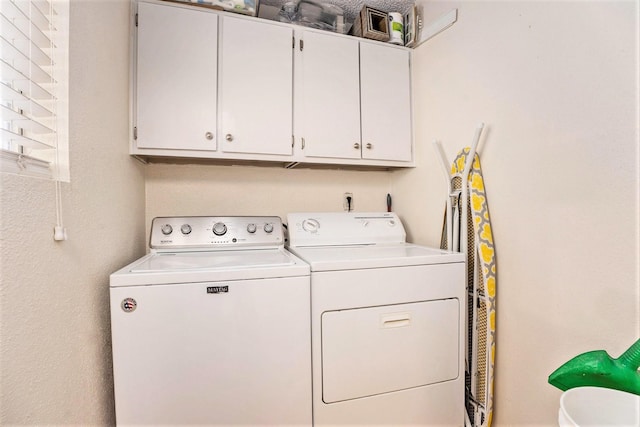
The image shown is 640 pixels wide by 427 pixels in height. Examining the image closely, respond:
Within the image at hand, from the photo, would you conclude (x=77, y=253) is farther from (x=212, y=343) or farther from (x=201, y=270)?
(x=212, y=343)

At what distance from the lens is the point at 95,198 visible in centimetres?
104

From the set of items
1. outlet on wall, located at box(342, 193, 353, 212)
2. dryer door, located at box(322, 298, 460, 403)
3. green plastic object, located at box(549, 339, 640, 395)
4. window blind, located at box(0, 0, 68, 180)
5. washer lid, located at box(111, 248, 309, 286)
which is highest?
window blind, located at box(0, 0, 68, 180)

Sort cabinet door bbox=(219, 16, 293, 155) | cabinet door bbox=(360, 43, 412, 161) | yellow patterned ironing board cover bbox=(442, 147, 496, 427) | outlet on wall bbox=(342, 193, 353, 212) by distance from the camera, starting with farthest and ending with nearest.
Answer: outlet on wall bbox=(342, 193, 353, 212)
cabinet door bbox=(360, 43, 412, 161)
cabinet door bbox=(219, 16, 293, 155)
yellow patterned ironing board cover bbox=(442, 147, 496, 427)

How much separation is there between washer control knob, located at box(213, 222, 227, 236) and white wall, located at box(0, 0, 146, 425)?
40cm

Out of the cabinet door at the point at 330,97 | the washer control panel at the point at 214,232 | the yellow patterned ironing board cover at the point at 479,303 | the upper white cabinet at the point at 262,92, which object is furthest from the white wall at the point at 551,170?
the washer control panel at the point at 214,232

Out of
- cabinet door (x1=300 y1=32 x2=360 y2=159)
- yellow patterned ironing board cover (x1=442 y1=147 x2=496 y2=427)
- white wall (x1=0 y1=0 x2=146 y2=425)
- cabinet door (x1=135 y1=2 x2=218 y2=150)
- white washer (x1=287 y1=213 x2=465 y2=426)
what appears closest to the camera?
white wall (x1=0 y1=0 x2=146 y2=425)

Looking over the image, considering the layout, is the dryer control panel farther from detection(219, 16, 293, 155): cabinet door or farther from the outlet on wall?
detection(219, 16, 293, 155): cabinet door

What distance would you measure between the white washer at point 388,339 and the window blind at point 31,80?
0.94 meters

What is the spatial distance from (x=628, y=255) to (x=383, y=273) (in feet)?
2.62

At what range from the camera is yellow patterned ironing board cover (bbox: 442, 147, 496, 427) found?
1.32 meters

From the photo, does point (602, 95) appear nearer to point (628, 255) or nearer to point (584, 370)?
point (628, 255)

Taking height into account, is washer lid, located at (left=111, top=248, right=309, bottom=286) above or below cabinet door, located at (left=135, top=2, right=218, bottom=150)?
below

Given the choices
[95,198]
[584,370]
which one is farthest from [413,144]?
[95,198]

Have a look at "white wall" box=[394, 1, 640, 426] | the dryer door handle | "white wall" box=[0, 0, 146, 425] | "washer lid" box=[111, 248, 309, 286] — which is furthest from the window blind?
"white wall" box=[394, 1, 640, 426]
